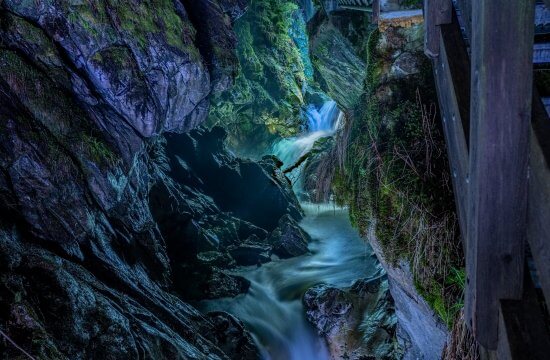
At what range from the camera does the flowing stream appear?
310 inches

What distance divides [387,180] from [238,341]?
494 centimetres

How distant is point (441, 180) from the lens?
3381 mm

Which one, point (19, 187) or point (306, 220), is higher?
point (19, 187)

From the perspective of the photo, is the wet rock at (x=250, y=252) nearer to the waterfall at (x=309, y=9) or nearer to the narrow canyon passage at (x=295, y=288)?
the narrow canyon passage at (x=295, y=288)

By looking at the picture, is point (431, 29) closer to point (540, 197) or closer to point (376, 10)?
point (376, 10)

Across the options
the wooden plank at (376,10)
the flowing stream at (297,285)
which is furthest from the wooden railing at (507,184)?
the flowing stream at (297,285)

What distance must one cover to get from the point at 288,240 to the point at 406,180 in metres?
8.35

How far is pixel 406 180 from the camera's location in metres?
3.57

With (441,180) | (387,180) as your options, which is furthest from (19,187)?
(441,180)

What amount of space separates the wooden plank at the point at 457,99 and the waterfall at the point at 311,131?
15563mm

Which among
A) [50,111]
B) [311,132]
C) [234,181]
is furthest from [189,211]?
[311,132]

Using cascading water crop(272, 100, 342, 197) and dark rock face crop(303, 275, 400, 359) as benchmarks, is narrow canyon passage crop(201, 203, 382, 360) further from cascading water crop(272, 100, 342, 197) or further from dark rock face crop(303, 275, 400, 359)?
cascading water crop(272, 100, 342, 197)

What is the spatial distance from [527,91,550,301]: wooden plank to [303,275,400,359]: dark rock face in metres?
5.46

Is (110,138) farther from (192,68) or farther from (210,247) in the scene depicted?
(210,247)
